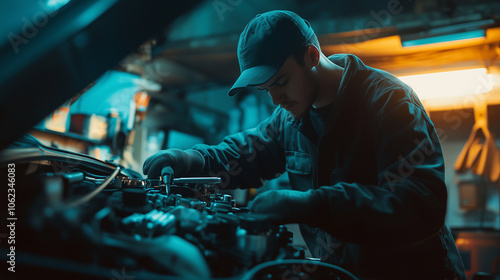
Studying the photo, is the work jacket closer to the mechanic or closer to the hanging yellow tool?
the mechanic

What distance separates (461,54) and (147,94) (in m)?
2.82

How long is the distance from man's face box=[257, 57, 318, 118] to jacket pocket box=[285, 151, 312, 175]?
0.24 m

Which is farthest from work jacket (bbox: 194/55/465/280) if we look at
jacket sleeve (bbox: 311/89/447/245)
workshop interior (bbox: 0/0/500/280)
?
workshop interior (bbox: 0/0/500/280)

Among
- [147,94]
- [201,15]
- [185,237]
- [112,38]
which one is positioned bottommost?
[185,237]

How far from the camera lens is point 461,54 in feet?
9.85

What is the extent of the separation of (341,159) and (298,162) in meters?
0.26

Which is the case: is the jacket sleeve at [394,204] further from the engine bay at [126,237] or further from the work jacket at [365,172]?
the engine bay at [126,237]

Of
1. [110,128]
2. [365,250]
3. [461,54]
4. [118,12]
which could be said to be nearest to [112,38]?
[118,12]

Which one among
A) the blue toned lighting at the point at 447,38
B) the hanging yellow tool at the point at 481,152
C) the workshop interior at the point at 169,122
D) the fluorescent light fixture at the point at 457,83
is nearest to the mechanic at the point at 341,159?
the workshop interior at the point at 169,122

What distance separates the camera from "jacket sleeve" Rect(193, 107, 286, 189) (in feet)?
5.58

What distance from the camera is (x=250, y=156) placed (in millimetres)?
1736

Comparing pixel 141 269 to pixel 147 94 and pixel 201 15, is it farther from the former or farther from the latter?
pixel 201 15

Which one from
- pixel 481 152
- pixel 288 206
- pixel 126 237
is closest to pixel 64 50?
pixel 126 237

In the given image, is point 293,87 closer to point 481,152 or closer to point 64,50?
point 64,50
